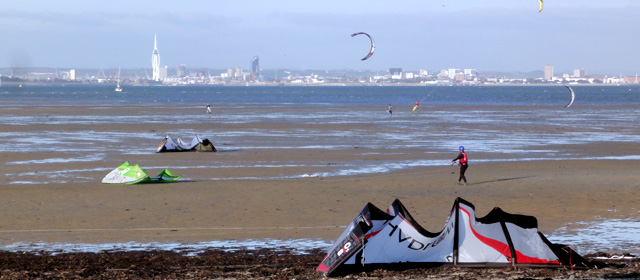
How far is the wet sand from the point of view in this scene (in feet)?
40.5

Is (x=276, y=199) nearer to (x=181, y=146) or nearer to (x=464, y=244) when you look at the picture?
(x=464, y=244)

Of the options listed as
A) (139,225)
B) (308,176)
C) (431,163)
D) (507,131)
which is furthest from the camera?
(507,131)

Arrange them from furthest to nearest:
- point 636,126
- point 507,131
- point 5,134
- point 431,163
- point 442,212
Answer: point 636,126 < point 507,131 < point 5,134 < point 431,163 < point 442,212

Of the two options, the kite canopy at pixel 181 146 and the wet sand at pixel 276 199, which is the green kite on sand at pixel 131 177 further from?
the kite canopy at pixel 181 146

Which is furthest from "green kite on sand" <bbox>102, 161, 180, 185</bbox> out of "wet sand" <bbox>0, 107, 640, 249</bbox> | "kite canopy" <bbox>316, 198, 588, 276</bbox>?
"kite canopy" <bbox>316, 198, 588, 276</bbox>

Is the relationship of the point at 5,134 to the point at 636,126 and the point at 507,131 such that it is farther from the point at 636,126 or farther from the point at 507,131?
the point at 636,126

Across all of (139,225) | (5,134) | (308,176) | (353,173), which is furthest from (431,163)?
(5,134)

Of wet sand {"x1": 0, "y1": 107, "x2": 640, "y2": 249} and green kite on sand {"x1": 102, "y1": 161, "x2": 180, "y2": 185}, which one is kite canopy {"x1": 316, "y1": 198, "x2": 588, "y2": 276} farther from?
green kite on sand {"x1": 102, "y1": 161, "x2": 180, "y2": 185}

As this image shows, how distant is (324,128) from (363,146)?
11254 mm

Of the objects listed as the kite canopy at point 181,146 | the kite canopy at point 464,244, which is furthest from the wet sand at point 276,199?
the kite canopy at point 464,244

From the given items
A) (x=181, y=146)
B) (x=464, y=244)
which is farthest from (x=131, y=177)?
(x=464, y=244)

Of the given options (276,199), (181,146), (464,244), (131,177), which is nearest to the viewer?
(464,244)

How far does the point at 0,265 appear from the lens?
9.45 m

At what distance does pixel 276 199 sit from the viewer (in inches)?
603
